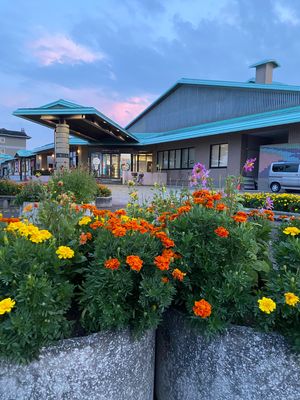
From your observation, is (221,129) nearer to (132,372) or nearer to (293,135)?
(293,135)

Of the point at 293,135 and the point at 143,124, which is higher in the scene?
the point at 143,124

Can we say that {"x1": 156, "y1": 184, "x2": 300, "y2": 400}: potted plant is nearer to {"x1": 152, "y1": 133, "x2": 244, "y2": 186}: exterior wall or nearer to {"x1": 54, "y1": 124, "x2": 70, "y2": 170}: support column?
{"x1": 54, "y1": 124, "x2": 70, "y2": 170}: support column

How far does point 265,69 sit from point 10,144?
77.6 meters

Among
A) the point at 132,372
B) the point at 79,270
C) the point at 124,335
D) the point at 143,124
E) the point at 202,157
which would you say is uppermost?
the point at 143,124

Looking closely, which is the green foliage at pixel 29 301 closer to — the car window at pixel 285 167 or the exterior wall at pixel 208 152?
the exterior wall at pixel 208 152

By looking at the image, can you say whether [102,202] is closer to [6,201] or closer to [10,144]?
[6,201]

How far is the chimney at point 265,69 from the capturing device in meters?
22.4

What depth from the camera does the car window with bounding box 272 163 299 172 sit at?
16.8m

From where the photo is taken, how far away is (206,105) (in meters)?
24.3

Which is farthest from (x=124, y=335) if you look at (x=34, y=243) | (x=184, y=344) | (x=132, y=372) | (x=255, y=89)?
(x=255, y=89)

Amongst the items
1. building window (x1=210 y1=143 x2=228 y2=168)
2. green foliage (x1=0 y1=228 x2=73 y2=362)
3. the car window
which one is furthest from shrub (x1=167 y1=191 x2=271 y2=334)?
building window (x1=210 y1=143 x2=228 y2=168)

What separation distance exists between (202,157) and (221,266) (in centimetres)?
2149

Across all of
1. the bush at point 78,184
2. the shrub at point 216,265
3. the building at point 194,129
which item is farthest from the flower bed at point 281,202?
the building at point 194,129

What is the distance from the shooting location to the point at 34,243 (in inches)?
63.4
